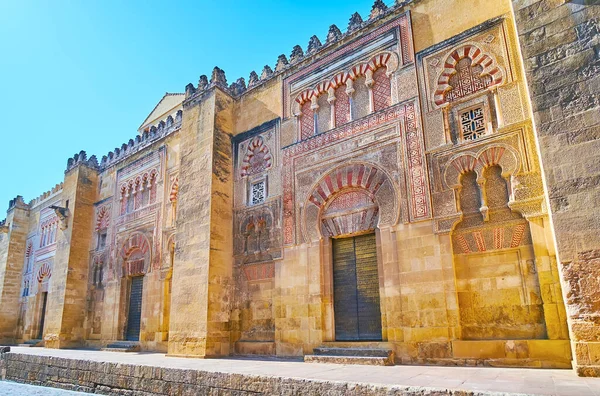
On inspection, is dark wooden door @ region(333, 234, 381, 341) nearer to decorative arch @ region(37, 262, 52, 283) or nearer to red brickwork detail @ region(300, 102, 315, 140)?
red brickwork detail @ region(300, 102, 315, 140)

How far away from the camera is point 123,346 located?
9414 millimetres

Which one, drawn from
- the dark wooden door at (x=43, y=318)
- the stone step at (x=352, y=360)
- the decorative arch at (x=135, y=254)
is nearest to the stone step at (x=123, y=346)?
the decorative arch at (x=135, y=254)

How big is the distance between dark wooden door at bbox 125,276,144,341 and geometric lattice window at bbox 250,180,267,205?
398 cm

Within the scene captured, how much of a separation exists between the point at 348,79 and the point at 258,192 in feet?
8.85

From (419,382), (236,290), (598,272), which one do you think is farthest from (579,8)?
(236,290)

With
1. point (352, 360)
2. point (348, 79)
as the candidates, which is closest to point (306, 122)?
point (348, 79)

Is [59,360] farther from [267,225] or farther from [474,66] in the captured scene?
[474,66]

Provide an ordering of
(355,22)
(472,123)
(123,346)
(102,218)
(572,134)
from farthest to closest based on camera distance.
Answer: (102,218), (123,346), (355,22), (472,123), (572,134)

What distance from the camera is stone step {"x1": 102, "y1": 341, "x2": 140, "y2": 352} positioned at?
9156 mm

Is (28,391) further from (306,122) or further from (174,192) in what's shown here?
(306,122)

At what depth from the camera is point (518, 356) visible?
4.85m

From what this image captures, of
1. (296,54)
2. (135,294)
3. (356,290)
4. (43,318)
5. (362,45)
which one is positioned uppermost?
(296,54)

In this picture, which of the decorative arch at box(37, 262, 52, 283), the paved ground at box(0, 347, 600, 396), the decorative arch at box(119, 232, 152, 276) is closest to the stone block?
the paved ground at box(0, 347, 600, 396)

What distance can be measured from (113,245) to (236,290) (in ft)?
16.3
